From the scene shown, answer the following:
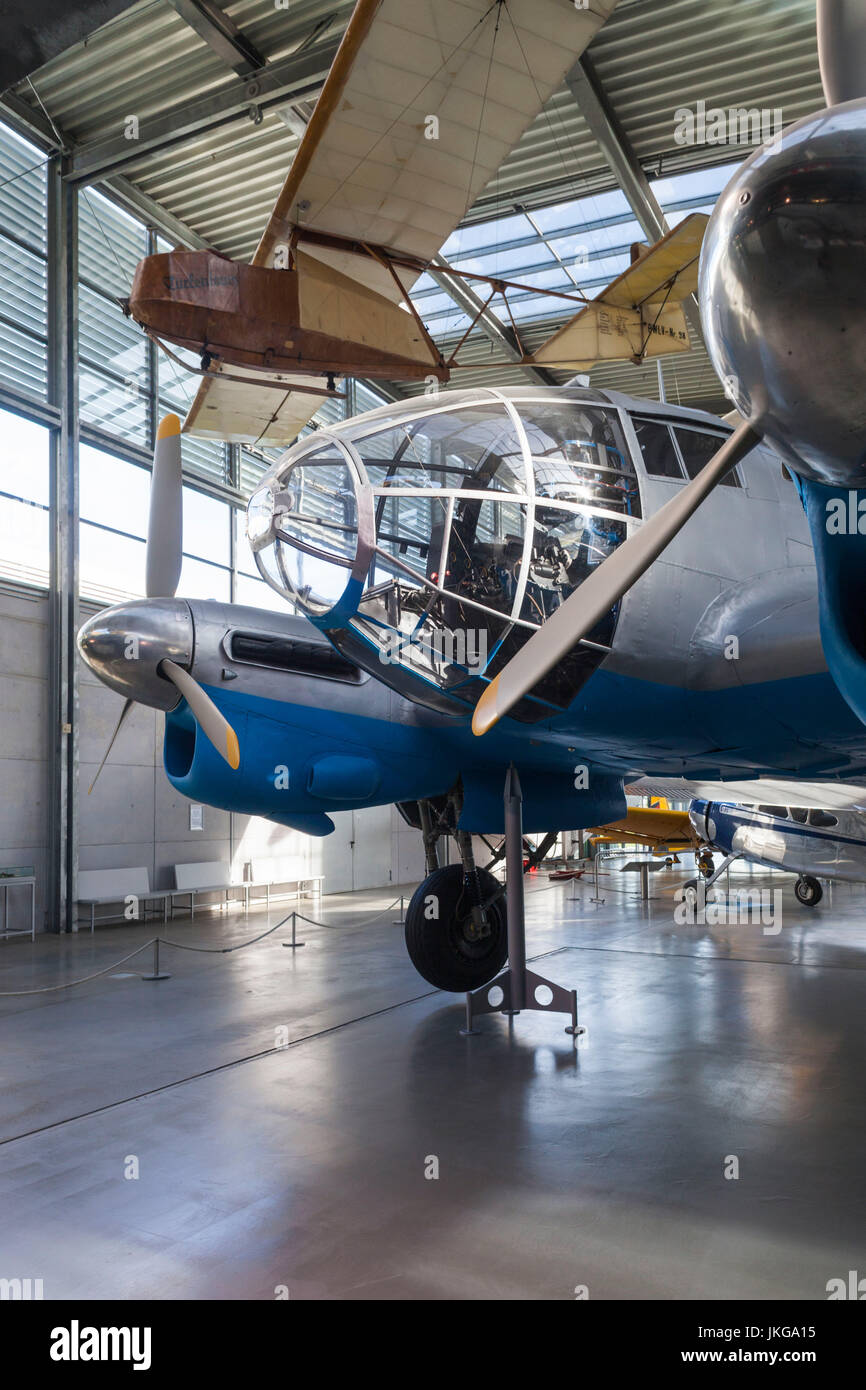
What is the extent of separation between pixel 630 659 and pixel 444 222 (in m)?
8.44

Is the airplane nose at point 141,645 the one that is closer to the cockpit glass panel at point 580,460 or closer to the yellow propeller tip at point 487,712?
the cockpit glass panel at point 580,460

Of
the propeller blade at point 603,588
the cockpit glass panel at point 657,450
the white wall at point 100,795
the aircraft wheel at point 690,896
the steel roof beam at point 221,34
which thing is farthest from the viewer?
the aircraft wheel at point 690,896

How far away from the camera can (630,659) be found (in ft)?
16.4

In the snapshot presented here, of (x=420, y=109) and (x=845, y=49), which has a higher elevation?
(x=420, y=109)

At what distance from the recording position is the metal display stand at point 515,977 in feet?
22.8

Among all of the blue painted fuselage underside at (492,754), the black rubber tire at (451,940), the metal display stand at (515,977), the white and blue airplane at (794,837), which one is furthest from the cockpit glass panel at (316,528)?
the white and blue airplane at (794,837)

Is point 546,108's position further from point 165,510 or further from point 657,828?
point 657,828

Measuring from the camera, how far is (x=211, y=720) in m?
6.70

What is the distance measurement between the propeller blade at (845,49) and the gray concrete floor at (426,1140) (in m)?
3.85

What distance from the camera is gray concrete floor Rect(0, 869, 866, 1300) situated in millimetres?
3436

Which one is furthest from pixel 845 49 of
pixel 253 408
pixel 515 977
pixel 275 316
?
pixel 253 408

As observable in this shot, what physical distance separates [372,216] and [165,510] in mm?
5663

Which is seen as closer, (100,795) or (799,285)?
(799,285)
